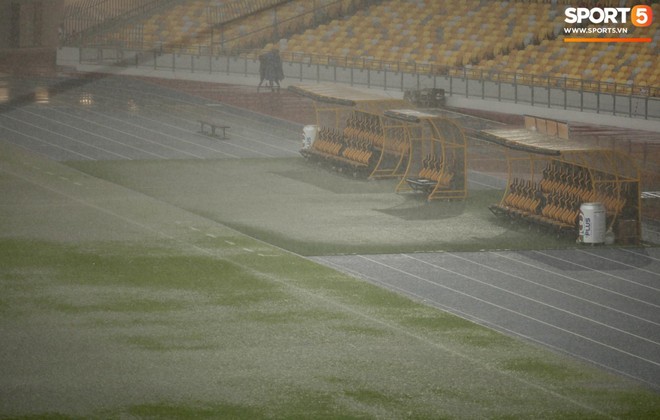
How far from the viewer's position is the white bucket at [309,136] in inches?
1430

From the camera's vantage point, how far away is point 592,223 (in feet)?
84.1

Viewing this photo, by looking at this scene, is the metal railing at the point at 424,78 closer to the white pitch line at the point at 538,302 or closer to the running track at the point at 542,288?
the running track at the point at 542,288

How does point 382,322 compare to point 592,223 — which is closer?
point 382,322

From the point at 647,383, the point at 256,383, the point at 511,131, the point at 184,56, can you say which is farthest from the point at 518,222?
the point at 184,56

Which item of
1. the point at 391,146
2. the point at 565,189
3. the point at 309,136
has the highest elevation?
the point at 309,136

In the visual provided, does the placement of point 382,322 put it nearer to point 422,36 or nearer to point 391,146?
point 391,146

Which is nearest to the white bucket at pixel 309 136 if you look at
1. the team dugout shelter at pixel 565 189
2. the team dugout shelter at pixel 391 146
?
the team dugout shelter at pixel 391 146

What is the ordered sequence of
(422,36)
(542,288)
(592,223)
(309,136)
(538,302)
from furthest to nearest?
(422,36), (309,136), (592,223), (542,288), (538,302)

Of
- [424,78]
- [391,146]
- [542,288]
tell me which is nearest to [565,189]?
[542,288]

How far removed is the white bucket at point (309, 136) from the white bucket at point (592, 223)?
1192 centimetres

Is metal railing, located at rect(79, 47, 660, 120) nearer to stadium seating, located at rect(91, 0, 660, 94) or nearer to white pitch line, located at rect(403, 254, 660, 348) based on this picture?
stadium seating, located at rect(91, 0, 660, 94)

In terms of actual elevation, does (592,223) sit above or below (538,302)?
above

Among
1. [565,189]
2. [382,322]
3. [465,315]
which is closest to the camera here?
[382,322]

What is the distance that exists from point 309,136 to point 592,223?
1232 centimetres
